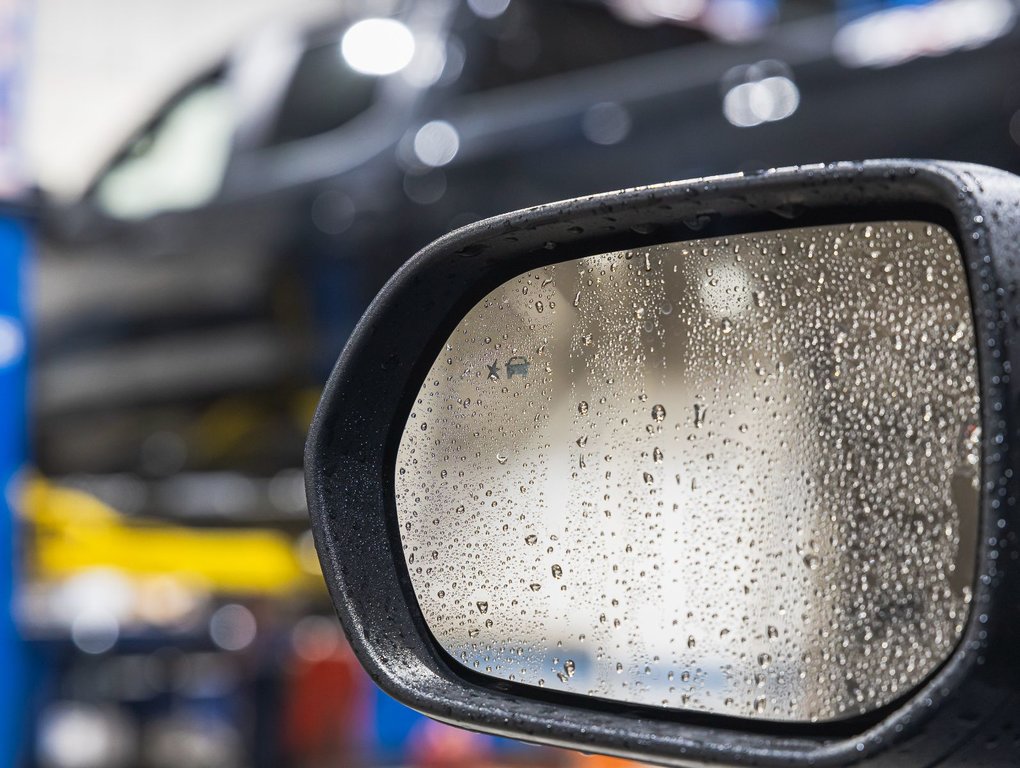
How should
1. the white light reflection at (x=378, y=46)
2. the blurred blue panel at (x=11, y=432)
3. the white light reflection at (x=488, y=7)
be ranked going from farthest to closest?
the white light reflection at (x=378, y=46) < the white light reflection at (x=488, y=7) < the blurred blue panel at (x=11, y=432)

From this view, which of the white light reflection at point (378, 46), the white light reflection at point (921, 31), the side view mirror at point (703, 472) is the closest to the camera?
the side view mirror at point (703, 472)

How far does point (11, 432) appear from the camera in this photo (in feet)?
8.68

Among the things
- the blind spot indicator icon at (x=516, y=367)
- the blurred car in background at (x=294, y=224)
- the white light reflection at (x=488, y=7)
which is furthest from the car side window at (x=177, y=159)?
the blind spot indicator icon at (x=516, y=367)

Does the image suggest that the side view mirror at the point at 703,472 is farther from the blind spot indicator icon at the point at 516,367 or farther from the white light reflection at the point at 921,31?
the white light reflection at the point at 921,31

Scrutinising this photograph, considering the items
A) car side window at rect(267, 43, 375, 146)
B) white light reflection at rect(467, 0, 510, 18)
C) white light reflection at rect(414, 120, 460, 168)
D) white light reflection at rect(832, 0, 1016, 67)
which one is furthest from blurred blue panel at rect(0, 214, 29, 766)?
white light reflection at rect(832, 0, 1016, 67)

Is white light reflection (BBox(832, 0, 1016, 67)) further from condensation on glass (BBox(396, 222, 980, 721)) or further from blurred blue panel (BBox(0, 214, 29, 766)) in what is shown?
condensation on glass (BBox(396, 222, 980, 721))

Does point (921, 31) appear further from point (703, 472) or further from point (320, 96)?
point (703, 472)

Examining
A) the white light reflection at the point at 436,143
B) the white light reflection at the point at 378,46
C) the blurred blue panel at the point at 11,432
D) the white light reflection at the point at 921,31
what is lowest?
the blurred blue panel at the point at 11,432

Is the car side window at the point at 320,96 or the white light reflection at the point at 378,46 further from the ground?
the white light reflection at the point at 378,46

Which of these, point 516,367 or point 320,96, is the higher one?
point 320,96

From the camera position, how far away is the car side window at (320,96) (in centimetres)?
397

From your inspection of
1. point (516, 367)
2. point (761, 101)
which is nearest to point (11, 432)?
point (761, 101)

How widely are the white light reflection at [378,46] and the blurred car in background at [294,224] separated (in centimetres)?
1

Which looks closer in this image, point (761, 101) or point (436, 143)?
point (761, 101)
